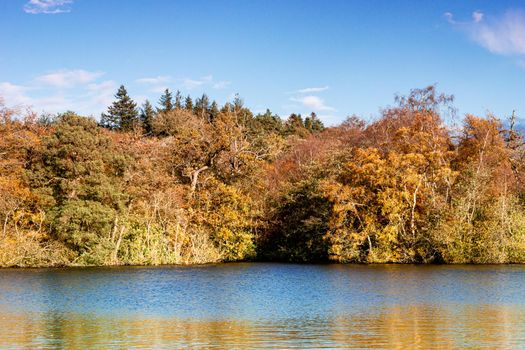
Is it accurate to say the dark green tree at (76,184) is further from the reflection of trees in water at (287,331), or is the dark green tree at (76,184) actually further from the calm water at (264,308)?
the reflection of trees in water at (287,331)

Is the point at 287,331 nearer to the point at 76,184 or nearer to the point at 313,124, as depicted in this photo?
the point at 76,184

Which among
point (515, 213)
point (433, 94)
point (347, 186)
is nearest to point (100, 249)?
point (347, 186)

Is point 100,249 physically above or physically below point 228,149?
below

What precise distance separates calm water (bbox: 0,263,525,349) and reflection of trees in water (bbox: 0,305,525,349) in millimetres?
36

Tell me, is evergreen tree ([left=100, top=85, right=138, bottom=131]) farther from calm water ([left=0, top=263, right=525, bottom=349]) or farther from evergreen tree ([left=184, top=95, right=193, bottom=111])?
calm water ([left=0, top=263, right=525, bottom=349])

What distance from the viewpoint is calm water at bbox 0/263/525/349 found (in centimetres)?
1994

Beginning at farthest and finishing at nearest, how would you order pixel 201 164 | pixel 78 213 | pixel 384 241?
pixel 201 164
pixel 384 241
pixel 78 213

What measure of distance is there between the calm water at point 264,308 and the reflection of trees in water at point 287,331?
0.12 ft

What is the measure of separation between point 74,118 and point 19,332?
3126 centimetres

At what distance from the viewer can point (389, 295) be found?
3191cm

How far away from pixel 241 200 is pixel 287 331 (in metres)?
36.9

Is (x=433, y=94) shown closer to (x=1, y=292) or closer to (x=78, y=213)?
(x=78, y=213)

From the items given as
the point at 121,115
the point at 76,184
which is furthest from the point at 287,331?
the point at 121,115

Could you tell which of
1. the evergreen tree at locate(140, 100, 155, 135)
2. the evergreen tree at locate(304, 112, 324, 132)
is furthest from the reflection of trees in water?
the evergreen tree at locate(304, 112, 324, 132)
